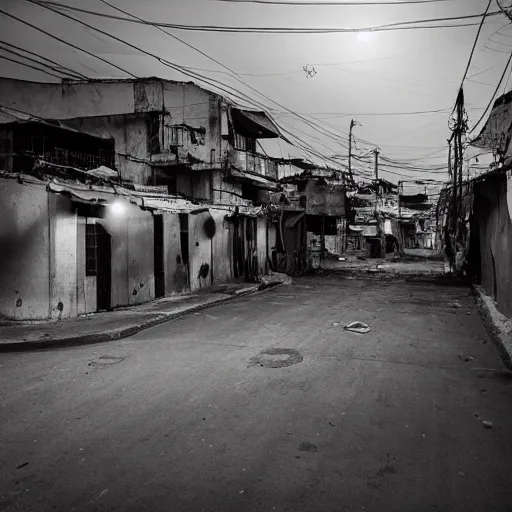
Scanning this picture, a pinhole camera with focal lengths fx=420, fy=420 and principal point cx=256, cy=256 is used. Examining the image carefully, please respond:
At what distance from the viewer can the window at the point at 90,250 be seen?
40.1 feet

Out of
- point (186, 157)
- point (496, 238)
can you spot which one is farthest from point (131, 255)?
point (186, 157)

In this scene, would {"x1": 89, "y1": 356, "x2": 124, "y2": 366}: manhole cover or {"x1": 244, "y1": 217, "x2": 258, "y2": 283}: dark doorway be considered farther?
{"x1": 244, "y1": 217, "x2": 258, "y2": 283}: dark doorway

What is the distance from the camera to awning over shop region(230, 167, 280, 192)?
28453 millimetres

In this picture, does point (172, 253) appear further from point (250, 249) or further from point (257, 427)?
point (257, 427)

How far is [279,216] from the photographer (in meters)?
26.5

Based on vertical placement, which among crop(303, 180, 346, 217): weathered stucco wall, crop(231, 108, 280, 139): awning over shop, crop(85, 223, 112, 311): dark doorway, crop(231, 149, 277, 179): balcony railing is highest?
crop(231, 108, 280, 139): awning over shop

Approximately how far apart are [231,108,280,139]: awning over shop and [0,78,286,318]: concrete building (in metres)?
0.07

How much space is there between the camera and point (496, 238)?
12.0 meters

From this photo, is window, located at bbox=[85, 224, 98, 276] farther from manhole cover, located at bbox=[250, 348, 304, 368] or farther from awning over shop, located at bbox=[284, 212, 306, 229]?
awning over shop, located at bbox=[284, 212, 306, 229]

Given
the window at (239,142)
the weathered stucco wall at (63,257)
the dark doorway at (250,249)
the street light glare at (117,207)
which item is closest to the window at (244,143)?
the window at (239,142)

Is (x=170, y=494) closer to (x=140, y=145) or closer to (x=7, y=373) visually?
(x=7, y=373)

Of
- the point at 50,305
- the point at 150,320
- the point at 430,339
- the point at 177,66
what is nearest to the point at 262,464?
the point at 430,339

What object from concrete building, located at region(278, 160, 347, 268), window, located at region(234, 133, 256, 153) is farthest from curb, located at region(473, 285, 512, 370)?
window, located at region(234, 133, 256, 153)

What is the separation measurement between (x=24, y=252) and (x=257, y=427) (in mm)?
8520
